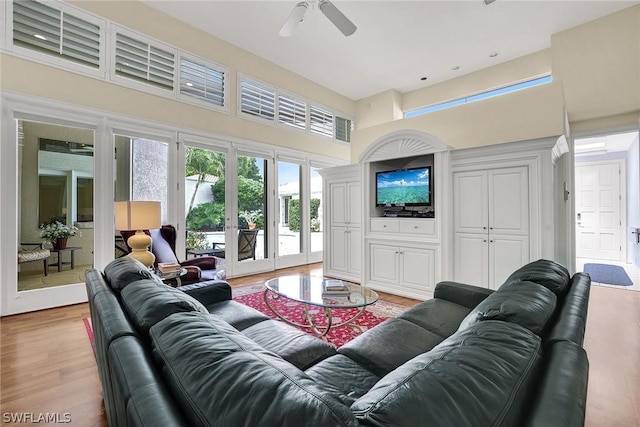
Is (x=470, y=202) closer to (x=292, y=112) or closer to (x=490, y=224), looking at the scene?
(x=490, y=224)

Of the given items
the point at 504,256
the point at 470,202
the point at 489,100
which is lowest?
the point at 504,256

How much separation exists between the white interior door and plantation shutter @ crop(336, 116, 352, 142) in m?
5.68

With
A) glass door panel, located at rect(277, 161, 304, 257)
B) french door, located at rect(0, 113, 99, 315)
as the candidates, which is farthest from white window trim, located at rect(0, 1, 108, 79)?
glass door panel, located at rect(277, 161, 304, 257)

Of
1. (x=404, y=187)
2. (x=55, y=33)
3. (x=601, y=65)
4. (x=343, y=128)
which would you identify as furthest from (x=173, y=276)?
(x=601, y=65)

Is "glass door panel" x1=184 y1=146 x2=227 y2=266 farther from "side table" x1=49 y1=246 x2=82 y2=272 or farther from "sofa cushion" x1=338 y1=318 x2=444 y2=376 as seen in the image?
A: "sofa cushion" x1=338 y1=318 x2=444 y2=376

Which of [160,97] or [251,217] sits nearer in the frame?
[160,97]

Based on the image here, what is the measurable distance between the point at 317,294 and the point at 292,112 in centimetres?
457

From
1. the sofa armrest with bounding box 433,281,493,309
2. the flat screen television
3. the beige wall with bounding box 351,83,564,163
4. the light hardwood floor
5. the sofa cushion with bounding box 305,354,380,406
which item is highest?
the beige wall with bounding box 351,83,564,163

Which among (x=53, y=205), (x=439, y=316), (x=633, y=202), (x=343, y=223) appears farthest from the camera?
(x=633, y=202)

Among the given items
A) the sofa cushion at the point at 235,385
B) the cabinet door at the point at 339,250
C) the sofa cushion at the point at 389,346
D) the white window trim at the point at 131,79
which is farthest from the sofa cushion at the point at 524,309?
the white window trim at the point at 131,79

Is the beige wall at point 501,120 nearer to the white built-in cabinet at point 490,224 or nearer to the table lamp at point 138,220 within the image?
the white built-in cabinet at point 490,224

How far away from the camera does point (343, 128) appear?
7.39 meters

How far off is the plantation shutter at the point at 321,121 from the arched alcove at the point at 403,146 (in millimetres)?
2584

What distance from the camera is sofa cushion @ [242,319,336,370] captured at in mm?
1503
